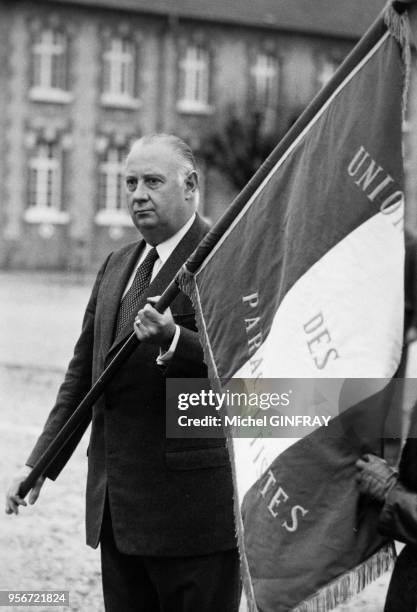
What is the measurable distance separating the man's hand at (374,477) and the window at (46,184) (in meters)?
32.2

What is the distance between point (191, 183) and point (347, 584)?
4.28 ft

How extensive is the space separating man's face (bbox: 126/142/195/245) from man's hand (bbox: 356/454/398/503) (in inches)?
39.7

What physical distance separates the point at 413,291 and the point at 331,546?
153 inches

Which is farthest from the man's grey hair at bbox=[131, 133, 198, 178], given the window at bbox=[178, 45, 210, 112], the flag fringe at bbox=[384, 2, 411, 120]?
the window at bbox=[178, 45, 210, 112]

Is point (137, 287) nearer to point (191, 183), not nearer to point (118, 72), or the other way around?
point (191, 183)

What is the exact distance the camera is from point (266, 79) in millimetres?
37688

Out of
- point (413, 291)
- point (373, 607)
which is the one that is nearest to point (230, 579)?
point (373, 607)

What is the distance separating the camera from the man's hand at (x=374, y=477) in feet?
8.73

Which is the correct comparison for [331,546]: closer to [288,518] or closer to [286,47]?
[288,518]

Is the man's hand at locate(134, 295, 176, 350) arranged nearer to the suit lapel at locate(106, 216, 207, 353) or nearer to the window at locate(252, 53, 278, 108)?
the suit lapel at locate(106, 216, 207, 353)

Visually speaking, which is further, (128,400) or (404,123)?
(128,400)

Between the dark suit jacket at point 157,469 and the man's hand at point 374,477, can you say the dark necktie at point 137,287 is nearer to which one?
the dark suit jacket at point 157,469

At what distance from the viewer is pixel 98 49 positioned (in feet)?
114

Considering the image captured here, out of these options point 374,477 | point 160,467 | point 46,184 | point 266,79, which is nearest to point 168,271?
point 160,467
